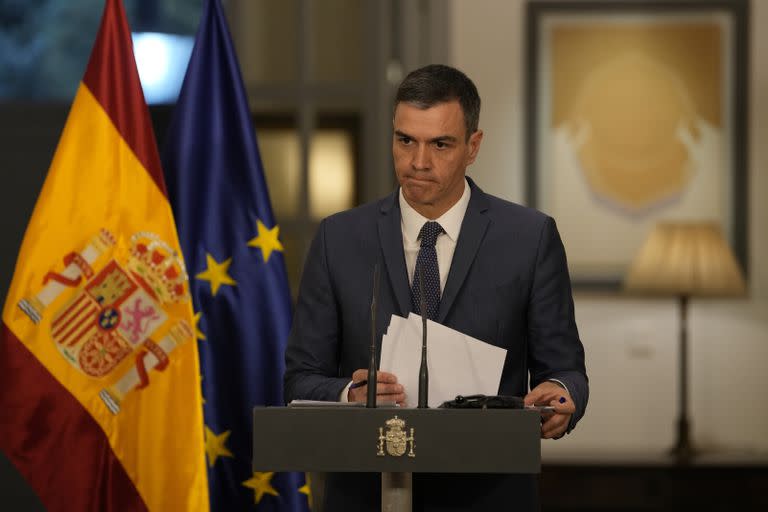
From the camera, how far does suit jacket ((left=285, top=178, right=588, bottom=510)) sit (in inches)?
75.8

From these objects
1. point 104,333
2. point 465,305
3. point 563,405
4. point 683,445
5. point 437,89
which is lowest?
point 683,445

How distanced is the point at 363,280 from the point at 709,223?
333 centimetres

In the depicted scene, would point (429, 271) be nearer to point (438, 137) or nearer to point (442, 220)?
Result: point (442, 220)

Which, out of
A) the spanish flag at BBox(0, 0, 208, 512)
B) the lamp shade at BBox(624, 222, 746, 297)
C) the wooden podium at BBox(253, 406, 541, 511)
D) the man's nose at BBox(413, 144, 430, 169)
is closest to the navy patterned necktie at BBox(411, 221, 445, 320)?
the man's nose at BBox(413, 144, 430, 169)

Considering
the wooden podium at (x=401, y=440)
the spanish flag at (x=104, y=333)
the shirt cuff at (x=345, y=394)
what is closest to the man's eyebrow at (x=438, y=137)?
the shirt cuff at (x=345, y=394)

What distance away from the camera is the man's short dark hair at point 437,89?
190cm

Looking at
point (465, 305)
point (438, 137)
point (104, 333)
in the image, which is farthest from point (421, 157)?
point (104, 333)

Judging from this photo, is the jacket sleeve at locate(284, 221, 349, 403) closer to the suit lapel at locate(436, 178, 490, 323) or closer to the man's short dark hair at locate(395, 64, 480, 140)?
the suit lapel at locate(436, 178, 490, 323)

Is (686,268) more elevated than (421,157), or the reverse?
(421,157)

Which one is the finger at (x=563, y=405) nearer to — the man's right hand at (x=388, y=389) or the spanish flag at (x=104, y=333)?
the man's right hand at (x=388, y=389)

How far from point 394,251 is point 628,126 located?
11.7ft

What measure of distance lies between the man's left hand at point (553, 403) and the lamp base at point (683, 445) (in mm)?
3204

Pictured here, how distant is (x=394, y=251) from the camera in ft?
6.44

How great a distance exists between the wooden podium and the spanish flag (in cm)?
154
